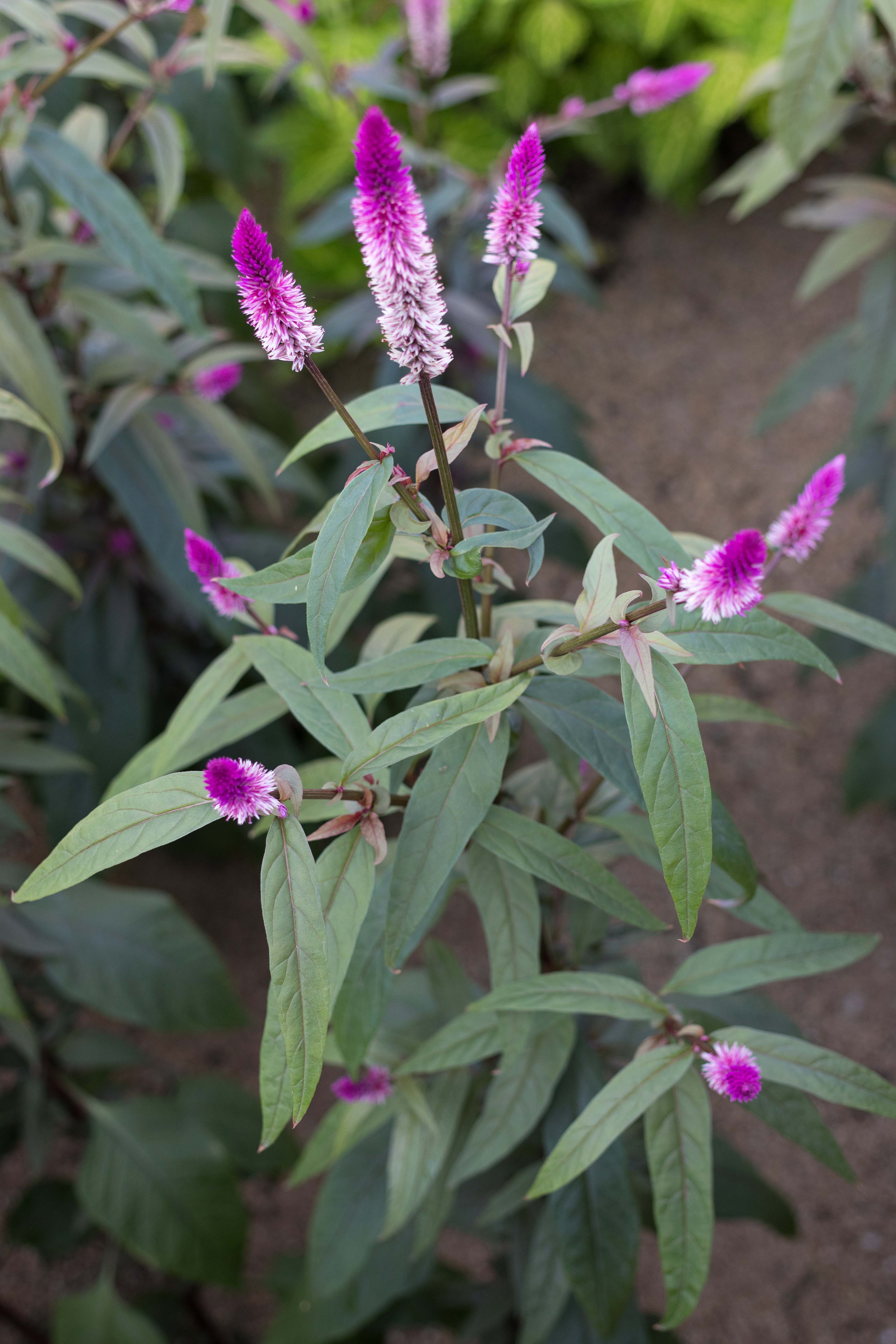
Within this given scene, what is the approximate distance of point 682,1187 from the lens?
0.55 meters

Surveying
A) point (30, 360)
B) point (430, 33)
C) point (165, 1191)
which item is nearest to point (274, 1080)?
point (30, 360)

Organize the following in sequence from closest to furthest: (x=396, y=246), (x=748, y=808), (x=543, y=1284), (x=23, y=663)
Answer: (x=396, y=246) → (x=23, y=663) → (x=543, y=1284) → (x=748, y=808)

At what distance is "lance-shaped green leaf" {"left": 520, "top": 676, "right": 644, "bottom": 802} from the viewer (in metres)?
0.51

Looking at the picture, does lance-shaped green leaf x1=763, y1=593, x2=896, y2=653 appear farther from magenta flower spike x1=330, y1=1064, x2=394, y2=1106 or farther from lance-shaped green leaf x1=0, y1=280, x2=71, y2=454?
lance-shaped green leaf x1=0, y1=280, x2=71, y2=454

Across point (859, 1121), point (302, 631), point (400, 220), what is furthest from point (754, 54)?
point (400, 220)

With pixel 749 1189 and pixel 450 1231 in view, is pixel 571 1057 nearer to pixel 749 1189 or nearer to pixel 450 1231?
pixel 749 1189

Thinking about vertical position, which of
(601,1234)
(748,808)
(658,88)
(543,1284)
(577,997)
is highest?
(658,88)

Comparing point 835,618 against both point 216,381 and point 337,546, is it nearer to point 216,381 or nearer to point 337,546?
point 337,546

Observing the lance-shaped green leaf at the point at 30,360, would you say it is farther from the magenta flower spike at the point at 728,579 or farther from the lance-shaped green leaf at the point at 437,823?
the magenta flower spike at the point at 728,579

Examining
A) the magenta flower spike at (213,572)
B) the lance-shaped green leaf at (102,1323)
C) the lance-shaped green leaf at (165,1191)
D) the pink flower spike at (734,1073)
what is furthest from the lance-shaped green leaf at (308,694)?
the lance-shaped green leaf at (102,1323)

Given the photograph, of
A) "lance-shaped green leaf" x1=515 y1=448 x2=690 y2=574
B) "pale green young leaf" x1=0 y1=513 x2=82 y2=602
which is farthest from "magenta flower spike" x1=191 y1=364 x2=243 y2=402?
"lance-shaped green leaf" x1=515 y1=448 x2=690 y2=574

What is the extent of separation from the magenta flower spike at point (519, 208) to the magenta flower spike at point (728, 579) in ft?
0.51

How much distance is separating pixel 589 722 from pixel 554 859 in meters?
0.08

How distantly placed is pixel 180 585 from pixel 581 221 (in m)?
Answer: 1.85
